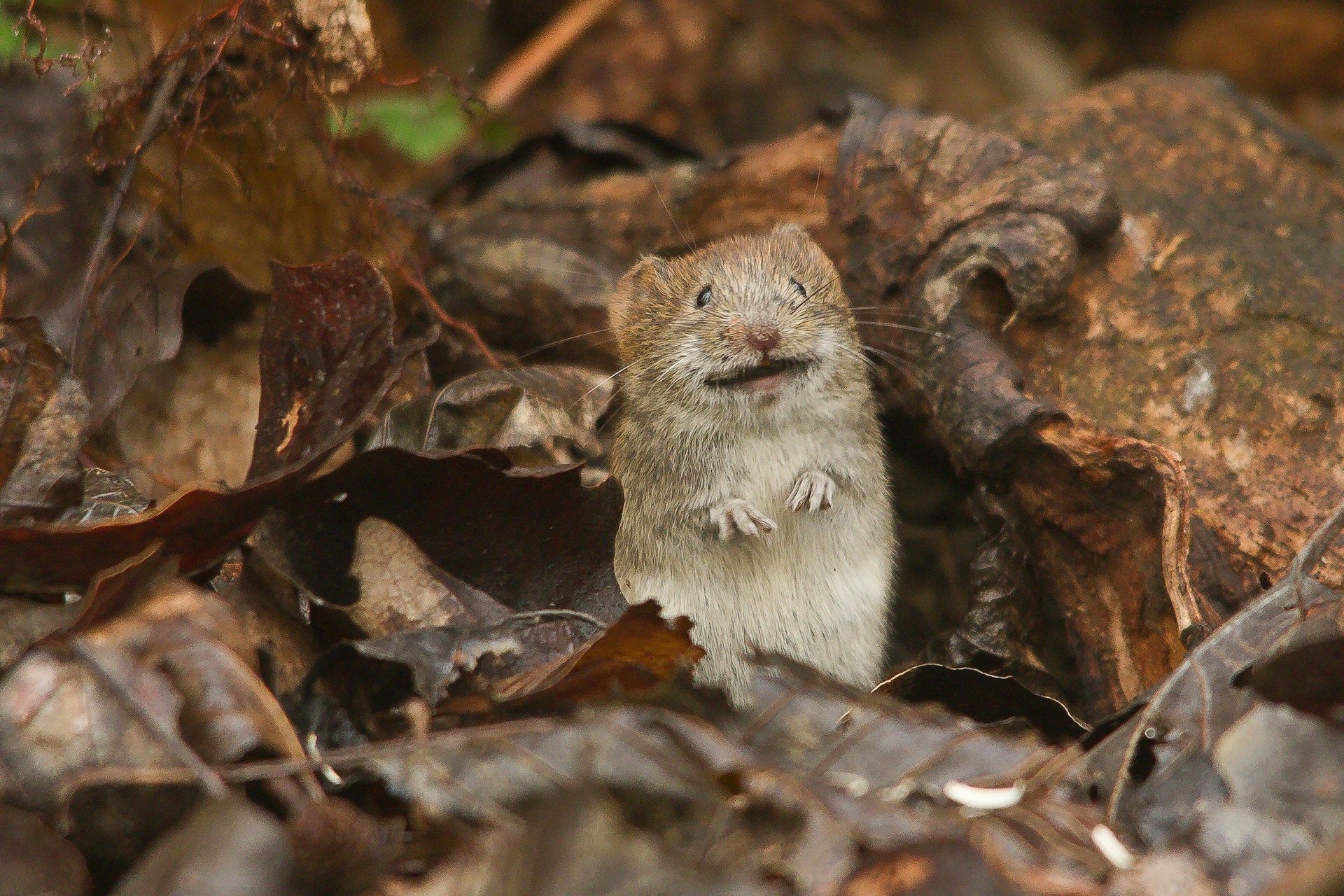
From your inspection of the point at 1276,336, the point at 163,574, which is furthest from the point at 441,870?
the point at 1276,336

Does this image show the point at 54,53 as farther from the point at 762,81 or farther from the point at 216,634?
the point at 762,81

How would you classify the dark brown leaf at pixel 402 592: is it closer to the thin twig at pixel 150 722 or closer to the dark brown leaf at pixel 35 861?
the thin twig at pixel 150 722

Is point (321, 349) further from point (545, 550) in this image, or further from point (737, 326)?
point (737, 326)

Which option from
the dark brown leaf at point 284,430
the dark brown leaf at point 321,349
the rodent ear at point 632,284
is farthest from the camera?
the rodent ear at point 632,284

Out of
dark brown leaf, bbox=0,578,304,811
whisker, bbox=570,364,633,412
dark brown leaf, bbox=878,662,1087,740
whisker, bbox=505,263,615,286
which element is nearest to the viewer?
dark brown leaf, bbox=0,578,304,811

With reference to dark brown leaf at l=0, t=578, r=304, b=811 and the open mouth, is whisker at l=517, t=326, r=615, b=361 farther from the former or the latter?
dark brown leaf at l=0, t=578, r=304, b=811

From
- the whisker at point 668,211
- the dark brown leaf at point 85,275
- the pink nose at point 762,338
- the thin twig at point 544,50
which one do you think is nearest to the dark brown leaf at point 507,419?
the pink nose at point 762,338

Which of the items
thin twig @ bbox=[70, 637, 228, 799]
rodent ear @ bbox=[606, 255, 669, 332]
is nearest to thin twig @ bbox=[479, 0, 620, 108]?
rodent ear @ bbox=[606, 255, 669, 332]
